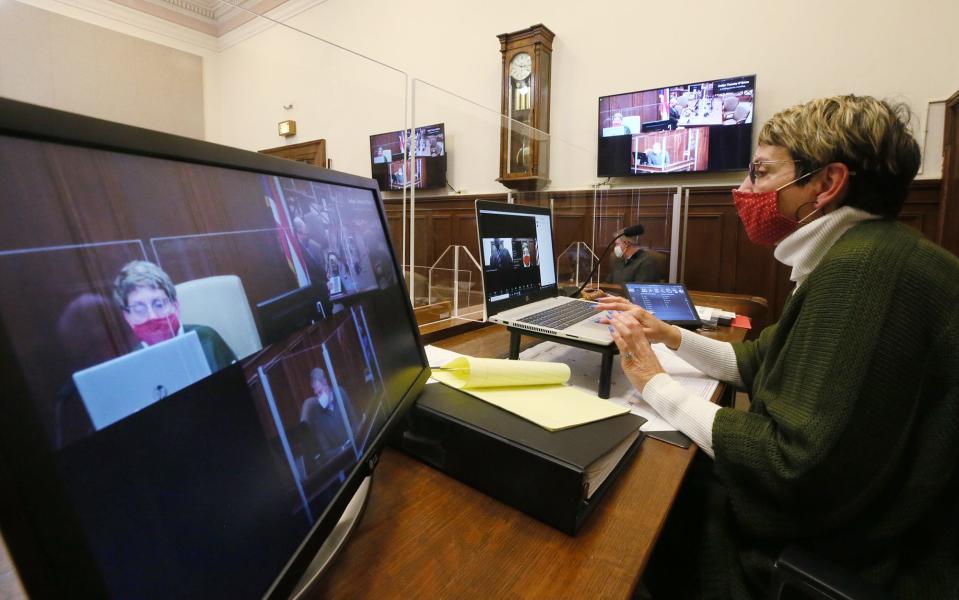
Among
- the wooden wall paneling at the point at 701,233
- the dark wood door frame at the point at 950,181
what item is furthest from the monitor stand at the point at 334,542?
the dark wood door frame at the point at 950,181

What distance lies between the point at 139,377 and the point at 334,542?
0.32 metres

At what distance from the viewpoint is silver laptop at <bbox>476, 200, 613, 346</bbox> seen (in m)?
1.03

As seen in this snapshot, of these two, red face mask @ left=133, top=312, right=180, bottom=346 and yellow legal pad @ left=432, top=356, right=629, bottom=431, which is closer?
red face mask @ left=133, top=312, right=180, bottom=346

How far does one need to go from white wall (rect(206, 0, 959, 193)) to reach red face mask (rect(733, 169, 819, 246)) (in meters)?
1.57

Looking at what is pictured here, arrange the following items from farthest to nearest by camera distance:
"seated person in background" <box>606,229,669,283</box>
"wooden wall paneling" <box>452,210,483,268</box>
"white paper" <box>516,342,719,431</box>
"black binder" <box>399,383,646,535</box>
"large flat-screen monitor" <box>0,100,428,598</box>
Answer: "wooden wall paneling" <box>452,210,483,268</box>, "seated person in background" <box>606,229,669,283</box>, "white paper" <box>516,342,719,431</box>, "black binder" <box>399,383,646,535</box>, "large flat-screen monitor" <box>0,100,428,598</box>

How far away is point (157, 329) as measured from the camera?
0.90ft

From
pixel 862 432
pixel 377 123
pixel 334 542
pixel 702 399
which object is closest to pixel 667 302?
pixel 702 399

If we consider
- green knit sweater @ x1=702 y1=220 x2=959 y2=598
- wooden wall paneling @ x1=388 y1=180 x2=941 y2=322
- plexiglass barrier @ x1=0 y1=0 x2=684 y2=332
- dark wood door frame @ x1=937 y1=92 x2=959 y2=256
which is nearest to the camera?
green knit sweater @ x1=702 y1=220 x2=959 y2=598

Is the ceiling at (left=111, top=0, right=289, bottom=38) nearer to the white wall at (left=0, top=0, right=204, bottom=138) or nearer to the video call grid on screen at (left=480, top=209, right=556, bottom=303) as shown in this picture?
the white wall at (left=0, top=0, right=204, bottom=138)

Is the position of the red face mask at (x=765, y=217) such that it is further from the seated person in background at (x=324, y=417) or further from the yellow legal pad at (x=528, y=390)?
the seated person in background at (x=324, y=417)

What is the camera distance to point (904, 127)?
0.84 meters

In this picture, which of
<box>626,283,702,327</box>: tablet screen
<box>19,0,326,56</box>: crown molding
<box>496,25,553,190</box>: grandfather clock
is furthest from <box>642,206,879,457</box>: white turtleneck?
<box>496,25,553,190</box>: grandfather clock

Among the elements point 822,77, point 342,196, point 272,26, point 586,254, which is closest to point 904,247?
point 342,196

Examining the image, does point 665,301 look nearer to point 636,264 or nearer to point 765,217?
point 765,217
